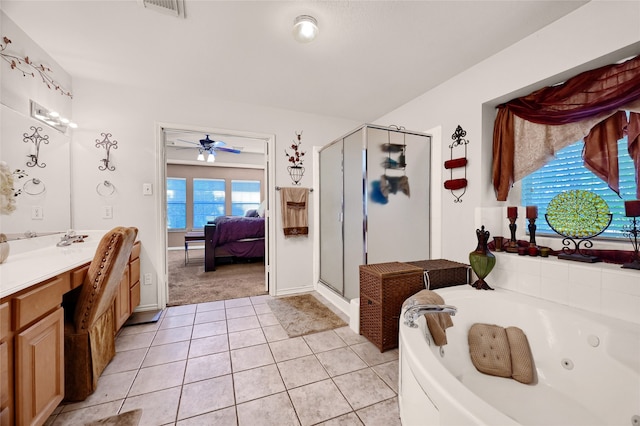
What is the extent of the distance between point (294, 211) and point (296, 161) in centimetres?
66

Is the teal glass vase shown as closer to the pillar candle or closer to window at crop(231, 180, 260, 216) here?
the pillar candle

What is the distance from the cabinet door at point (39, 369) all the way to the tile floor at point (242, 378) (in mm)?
205

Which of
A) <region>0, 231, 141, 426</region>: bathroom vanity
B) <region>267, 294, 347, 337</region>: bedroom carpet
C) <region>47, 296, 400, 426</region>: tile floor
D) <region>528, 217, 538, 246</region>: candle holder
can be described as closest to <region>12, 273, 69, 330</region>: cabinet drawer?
<region>0, 231, 141, 426</region>: bathroom vanity

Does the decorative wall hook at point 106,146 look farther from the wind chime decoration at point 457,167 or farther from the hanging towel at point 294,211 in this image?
the wind chime decoration at point 457,167

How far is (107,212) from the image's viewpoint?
8.43ft

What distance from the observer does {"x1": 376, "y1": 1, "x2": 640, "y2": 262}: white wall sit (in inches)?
57.7

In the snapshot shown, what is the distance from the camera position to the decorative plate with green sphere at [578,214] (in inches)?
61.7

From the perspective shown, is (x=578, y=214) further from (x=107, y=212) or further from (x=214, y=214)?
(x=214, y=214)

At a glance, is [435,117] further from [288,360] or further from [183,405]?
[183,405]

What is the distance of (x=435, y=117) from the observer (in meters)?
2.59

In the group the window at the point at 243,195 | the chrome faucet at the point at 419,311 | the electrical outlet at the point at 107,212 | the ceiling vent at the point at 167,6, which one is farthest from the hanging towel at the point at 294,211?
the window at the point at 243,195

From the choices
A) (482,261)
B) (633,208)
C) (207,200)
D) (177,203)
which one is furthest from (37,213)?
(207,200)

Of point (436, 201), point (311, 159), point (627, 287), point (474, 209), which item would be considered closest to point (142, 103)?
point (311, 159)

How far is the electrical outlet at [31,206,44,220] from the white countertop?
161mm
